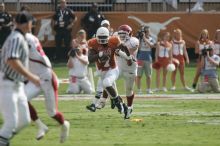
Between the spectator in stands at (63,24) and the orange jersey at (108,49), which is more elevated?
the orange jersey at (108,49)

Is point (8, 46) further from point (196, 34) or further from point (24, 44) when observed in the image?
point (196, 34)

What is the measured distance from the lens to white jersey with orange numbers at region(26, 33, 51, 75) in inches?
507

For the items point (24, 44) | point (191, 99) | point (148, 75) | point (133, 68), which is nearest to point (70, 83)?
point (148, 75)

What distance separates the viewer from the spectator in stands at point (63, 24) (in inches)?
1110

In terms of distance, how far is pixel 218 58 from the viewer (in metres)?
24.0

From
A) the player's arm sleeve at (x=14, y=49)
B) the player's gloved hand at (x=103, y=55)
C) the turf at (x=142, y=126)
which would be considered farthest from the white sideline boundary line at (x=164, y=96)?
the player's arm sleeve at (x=14, y=49)

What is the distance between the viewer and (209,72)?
78.4 feet

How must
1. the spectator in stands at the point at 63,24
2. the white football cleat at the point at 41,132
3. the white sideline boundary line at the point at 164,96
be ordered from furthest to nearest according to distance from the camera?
the spectator in stands at the point at 63,24
the white sideline boundary line at the point at 164,96
the white football cleat at the point at 41,132

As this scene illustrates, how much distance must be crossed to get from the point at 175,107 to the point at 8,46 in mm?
9019

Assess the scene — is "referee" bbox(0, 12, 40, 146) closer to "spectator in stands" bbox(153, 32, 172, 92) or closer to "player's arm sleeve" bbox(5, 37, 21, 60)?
"player's arm sleeve" bbox(5, 37, 21, 60)

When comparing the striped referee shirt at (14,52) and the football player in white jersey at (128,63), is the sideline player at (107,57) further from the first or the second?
the striped referee shirt at (14,52)

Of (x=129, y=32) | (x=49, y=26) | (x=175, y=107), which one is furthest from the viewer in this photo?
(x=49, y=26)

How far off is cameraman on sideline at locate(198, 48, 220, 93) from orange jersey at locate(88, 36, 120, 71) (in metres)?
6.81

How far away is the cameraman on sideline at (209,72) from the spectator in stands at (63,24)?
19.4ft
